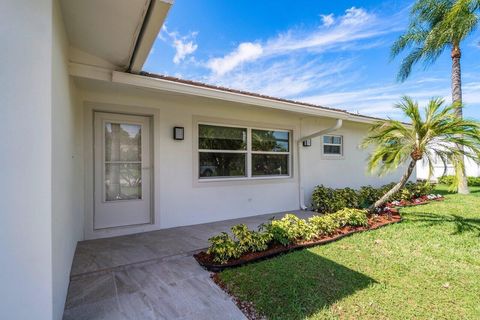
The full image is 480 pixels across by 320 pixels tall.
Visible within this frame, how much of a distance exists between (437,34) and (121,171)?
522 inches

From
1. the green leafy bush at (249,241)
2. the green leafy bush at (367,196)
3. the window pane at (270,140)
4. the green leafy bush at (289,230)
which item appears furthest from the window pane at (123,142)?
the green leafy bush at (367,196)

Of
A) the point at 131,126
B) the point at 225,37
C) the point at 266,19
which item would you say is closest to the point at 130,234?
the point at 131,126

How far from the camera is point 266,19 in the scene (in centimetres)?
851

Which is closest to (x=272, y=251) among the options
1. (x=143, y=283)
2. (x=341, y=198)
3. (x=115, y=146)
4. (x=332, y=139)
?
(x=143, y=283)

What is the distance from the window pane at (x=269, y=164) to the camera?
673cm

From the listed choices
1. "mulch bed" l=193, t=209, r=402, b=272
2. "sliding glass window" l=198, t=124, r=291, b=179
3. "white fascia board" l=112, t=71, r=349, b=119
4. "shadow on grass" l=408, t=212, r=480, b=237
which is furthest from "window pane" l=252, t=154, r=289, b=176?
"shadow on grass" l=408, t=212, r=480, b=237

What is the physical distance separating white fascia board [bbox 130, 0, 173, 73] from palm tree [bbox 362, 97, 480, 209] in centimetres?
534

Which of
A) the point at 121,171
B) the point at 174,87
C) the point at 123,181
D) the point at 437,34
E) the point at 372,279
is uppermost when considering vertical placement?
the point at 437,34

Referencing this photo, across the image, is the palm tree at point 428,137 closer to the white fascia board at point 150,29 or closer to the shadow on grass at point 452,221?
the shadow on grass at point 452,221

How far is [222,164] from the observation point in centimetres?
612

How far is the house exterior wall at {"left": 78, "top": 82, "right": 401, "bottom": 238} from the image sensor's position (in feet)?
15.2

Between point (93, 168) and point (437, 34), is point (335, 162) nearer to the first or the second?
point (93, 168)

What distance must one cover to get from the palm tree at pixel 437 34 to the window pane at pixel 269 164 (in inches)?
293

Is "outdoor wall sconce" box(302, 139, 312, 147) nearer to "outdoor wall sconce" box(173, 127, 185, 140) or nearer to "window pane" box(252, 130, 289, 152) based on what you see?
"window pane" box(252, 130, 289, 152)
